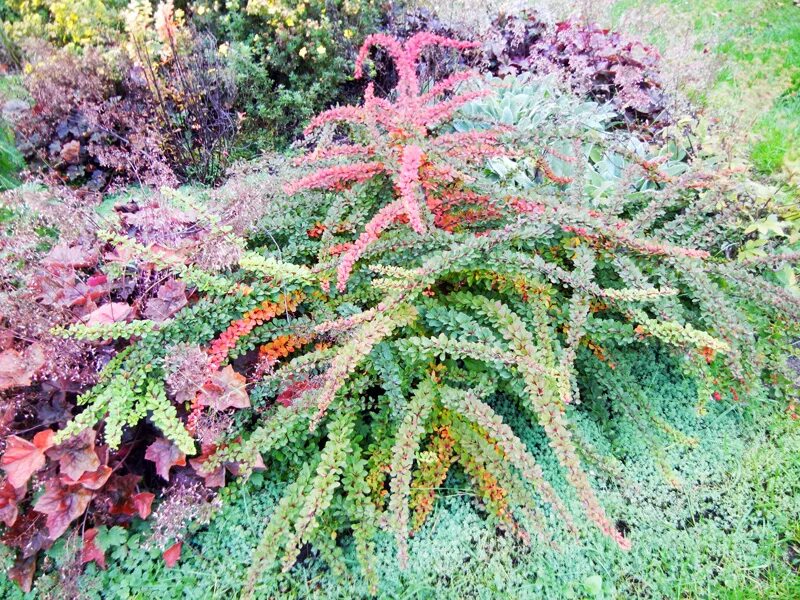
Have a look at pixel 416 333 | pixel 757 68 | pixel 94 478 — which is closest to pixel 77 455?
pixel 94 478

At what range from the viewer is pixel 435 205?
75.9 inches

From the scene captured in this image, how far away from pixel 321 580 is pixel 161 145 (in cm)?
260

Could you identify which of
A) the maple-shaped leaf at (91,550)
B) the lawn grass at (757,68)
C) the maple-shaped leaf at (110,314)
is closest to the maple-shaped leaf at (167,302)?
the maple-shaped leaf at (110,314)

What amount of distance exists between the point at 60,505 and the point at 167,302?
27.5 inches

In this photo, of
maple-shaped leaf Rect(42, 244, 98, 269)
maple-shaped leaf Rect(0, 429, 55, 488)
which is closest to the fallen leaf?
maple-shaped leaf Rect(42, 244, 98, 269)

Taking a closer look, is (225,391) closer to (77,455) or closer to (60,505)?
(77,455)

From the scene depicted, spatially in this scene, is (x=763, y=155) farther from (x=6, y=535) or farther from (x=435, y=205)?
(x=6, y=535)

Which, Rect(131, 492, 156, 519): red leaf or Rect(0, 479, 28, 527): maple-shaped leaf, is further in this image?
Rect(131, 492, 156, 519): red leaf

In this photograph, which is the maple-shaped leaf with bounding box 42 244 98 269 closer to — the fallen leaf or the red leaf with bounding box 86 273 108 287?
the red leaf with bounding box 86 273 108 287

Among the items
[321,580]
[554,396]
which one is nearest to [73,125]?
[321,580]

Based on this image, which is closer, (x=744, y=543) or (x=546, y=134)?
(x=744, y=543)

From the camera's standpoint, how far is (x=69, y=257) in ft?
6.21

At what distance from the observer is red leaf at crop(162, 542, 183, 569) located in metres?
1.64

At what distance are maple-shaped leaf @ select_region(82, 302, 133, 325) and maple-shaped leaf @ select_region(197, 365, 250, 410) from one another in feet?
1.28
